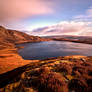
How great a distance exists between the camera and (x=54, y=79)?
205 inches

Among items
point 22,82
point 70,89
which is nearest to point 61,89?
point 70,89

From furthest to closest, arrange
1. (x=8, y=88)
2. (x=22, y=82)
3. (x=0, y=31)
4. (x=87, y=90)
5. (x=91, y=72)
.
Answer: (x=0, y=31), (x=91, y=72), (x=22, y=82), (x=8, y=88), (x=87, y=90)

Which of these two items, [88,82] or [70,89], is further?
[88,82]

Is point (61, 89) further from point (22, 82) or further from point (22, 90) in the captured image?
point (22, 82)

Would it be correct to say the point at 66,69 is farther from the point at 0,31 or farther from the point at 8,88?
the point at 0,31

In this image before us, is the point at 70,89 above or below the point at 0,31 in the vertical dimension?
below

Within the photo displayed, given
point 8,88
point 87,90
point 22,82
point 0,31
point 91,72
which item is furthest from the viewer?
point 0,31

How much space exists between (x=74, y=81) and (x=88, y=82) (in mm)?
1084

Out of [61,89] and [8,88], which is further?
[8,88]

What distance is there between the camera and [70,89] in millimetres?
4590

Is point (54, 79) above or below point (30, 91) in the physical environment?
above

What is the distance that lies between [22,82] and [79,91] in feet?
14.6

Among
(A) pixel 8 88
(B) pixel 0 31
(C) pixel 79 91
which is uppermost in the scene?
(B) pixel 0 31

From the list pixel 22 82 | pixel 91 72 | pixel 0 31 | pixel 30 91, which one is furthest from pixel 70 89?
pixel 0 31
